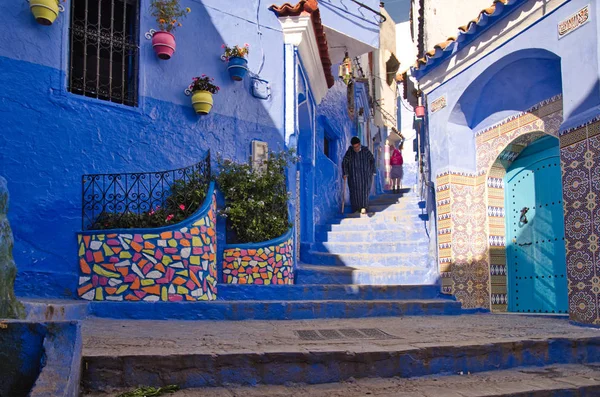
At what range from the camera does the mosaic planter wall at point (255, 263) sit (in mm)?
7504

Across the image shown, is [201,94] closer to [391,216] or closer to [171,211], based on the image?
[171,211]

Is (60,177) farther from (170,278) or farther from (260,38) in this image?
(260,38)

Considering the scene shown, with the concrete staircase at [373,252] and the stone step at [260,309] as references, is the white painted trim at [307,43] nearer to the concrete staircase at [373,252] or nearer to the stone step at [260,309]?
the concrete staircase at [373,252]

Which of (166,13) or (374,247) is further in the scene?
(374,247)

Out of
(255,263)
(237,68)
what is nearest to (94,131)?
(237,68)

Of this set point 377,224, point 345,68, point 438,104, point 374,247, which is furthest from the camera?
point 345,68

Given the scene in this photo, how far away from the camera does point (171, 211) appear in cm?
688

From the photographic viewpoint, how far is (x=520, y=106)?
7.73m

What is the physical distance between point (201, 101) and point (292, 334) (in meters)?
3.94

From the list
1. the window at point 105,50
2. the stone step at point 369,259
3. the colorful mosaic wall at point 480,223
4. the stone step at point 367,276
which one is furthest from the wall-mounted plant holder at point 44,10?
the colorful mosaic wall at point 480,223

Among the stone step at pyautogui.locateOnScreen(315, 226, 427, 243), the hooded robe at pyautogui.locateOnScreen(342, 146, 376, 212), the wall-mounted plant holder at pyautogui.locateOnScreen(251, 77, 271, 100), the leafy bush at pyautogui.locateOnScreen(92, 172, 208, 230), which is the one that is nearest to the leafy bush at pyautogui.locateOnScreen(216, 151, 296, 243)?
the leafy bush at pyautogui.locateOnScreen(92, 172, 208, 230)

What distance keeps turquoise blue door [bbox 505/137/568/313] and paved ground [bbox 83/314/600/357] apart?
0.76 metres

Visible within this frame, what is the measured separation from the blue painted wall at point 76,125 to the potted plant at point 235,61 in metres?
0.11

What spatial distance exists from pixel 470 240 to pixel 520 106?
199 cm
